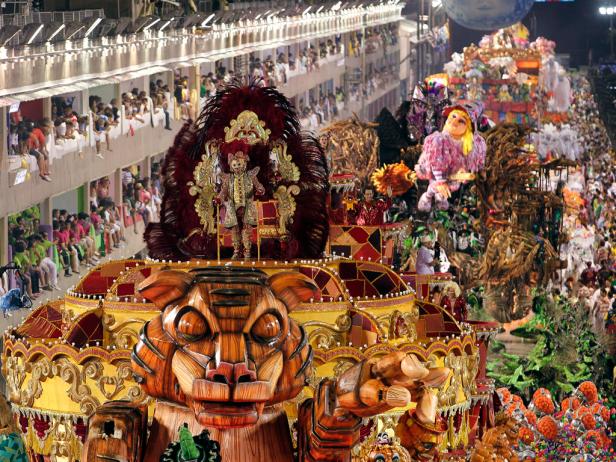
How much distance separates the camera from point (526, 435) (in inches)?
669

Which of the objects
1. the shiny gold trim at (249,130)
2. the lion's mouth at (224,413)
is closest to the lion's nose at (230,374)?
the lion's mouth at (224,413)

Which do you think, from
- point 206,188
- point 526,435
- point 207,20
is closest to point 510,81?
point 207,20

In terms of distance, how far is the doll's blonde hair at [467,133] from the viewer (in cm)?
3089

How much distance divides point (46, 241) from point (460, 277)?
5.42 meters

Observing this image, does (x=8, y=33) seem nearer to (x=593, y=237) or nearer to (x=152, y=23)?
(x=152, y=23)

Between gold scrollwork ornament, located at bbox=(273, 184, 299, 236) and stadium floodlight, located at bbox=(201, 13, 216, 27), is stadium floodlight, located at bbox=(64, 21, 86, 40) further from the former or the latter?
gold scrollwork ornament, located at bbox=(273, 184, 299, 236)

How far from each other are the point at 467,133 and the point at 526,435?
14.6 meters

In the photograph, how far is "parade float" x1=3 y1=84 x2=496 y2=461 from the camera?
1006 cm

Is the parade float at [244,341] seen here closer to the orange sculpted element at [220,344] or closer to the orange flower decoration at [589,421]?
the orange sculpted element at [220,344]

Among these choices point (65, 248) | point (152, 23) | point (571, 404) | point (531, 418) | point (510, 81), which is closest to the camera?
point (531, 418)

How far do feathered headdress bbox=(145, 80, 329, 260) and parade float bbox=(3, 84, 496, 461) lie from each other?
1 centimetres

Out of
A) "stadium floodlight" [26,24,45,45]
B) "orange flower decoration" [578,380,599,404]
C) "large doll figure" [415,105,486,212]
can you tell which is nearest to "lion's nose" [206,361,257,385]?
"orange flower decoration" [578,380,599,404]

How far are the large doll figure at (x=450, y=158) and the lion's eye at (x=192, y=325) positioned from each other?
1955cm

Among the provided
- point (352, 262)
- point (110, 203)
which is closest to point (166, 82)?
point (110, 203)
